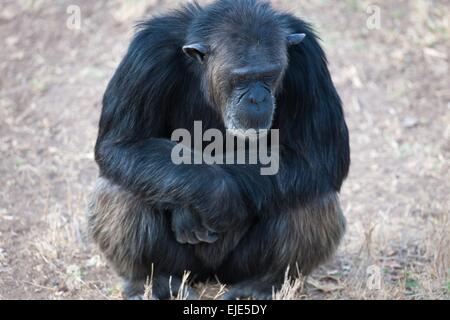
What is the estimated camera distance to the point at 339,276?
7352 mm

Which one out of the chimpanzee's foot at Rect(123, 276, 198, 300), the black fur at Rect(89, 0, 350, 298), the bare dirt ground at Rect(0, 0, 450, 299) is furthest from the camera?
the bare dirt ground at Rect(0, 0, 450, 299)

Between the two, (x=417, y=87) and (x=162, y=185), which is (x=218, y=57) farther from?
(x=417, y=87)

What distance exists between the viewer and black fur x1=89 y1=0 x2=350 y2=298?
6.21 m

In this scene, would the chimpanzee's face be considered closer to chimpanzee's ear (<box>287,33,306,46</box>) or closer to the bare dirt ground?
chimpanzee's ear (<box>287,33,306,46</box>)

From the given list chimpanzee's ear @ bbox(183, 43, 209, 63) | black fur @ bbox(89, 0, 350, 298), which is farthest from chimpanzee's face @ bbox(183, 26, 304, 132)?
black fur @ bbox(89, 0, 350, 298)

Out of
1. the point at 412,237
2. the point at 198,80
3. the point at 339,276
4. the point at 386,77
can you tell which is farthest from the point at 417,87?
the point at 198,80

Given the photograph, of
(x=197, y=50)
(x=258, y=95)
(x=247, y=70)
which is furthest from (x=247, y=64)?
(x=197, y=50)

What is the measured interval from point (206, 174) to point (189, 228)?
502 millimetres

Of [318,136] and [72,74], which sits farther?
[72,74]

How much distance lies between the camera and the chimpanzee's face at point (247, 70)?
19.6 feet

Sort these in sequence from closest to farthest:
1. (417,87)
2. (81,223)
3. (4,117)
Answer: (81,223) < (4,117) < (417,87)

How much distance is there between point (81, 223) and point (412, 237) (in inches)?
137

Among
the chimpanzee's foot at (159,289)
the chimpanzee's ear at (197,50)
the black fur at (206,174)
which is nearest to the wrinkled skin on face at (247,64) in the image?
the chimpanzee's ear at (197,50)

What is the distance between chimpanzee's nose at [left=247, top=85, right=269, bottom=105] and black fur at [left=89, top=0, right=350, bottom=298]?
474 mm
